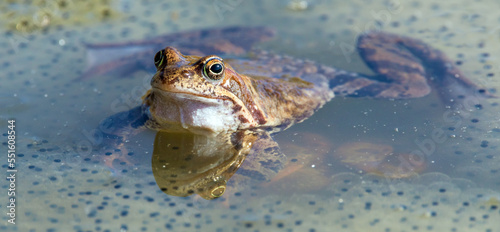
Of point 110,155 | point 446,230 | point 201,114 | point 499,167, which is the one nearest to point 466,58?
point 499,167

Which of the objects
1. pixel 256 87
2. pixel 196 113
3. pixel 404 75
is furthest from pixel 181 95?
pixel 404 75

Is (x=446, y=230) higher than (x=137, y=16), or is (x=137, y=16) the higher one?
(x=137, y=16)

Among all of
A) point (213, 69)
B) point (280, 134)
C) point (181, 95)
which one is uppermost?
point (213, 69)

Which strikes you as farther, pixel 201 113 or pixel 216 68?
pixel 201 113

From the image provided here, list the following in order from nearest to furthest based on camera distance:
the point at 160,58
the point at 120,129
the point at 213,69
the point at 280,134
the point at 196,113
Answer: the point at 213,69, the point at 160,58, the point at 196,113, the point at 120,129, the point at 280,134

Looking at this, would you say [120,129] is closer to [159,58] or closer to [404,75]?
[159,58]

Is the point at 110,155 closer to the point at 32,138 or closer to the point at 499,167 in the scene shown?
the point at 32,138
